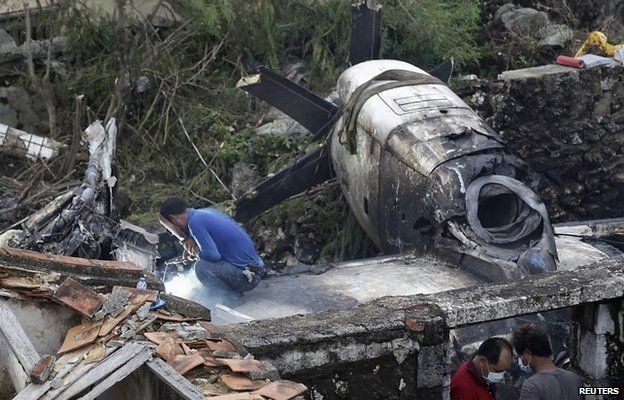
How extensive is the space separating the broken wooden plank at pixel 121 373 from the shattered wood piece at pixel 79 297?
1.96 feet

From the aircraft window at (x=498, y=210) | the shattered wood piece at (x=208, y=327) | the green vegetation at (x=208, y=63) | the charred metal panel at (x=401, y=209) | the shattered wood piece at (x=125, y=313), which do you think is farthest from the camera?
the green vegetation at (x=208, y=63)

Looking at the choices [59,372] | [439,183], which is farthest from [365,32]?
[59,372]

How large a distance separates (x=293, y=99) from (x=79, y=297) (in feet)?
23.3

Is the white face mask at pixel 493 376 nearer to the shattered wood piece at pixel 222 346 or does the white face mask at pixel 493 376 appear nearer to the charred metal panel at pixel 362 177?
the shattered wood piece at pixel 222 346

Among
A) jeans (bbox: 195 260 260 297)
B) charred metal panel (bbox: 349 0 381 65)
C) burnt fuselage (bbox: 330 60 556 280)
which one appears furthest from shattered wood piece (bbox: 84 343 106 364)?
charred metal panel (bbox: 349 0 381 65)

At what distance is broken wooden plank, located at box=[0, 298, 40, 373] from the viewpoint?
4680 mm

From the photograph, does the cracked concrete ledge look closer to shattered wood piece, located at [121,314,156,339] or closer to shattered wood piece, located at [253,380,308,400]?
shattered wood piece, located at [121,314,156,339]

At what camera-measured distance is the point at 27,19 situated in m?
13.9

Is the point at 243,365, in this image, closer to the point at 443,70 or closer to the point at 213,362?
the point at 213,362

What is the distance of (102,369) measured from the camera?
177 inches

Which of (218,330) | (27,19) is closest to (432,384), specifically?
(218,330)

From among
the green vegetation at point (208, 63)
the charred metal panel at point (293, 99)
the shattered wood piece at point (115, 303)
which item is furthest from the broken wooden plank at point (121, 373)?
the green vegetation at point (208, 63)

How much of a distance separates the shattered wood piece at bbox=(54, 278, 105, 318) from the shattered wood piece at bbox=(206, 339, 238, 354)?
614 mm

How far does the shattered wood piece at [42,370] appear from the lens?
4.54 meters
